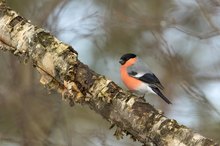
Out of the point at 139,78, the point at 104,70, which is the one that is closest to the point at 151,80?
the point at 139,78

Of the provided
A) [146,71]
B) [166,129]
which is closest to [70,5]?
[146,71]

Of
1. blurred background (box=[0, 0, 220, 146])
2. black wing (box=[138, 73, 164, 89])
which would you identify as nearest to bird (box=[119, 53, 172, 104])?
black wing (box=[138, 73, 164, 89])

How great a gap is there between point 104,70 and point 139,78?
8.55 feet

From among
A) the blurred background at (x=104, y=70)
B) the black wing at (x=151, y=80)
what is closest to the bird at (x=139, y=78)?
the black wing at (x=151, y=80)

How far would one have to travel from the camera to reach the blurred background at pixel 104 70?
5.30m

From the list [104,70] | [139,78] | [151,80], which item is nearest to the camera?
[151,80]

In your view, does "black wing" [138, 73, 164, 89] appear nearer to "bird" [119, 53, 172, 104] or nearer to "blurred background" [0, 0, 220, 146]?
"bird" [119, 53, 172, 104]

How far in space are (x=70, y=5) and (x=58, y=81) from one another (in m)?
3.27

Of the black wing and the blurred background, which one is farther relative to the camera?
the blurred background

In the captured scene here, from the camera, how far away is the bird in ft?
13.4

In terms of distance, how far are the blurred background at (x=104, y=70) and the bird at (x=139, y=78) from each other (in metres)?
0.58

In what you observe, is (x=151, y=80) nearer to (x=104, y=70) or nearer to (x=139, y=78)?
(x=139, y=78)

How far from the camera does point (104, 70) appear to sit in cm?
679

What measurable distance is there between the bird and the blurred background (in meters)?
0.58
